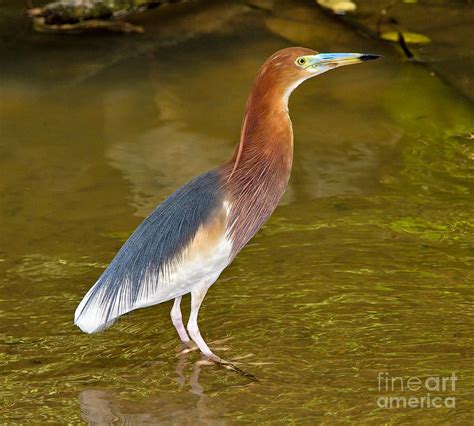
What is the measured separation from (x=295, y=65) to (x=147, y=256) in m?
1.01

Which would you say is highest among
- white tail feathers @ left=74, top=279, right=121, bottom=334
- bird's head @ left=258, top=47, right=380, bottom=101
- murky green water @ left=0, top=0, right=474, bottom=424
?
bird's head @ left=258, top=47, right=380, bottom=101

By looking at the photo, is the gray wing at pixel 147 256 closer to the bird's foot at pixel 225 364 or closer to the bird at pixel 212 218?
the bird at pixel 212 218

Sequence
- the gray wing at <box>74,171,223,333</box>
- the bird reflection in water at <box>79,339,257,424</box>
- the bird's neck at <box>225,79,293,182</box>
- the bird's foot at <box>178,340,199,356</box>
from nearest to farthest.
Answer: the bird reflection in water at <box>79,339,257,424</box> → the gray wing at <box>74,171,223,333</box> → the bird's neck at <box>225,79,293,182</box> → the bird's foot at <box>178,340,199,356</box>

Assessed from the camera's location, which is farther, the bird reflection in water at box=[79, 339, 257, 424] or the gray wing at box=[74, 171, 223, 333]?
the gray wing at box=[74, 171, 223, 333]

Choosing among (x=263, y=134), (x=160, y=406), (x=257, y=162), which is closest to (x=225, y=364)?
(x=160, y=406)

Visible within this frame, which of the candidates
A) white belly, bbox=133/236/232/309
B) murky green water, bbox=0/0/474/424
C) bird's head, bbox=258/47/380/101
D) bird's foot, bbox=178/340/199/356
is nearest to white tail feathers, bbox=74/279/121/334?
white belly, bbox=133/236/232/309

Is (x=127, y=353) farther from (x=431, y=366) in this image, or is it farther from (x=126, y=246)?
(x=431, y=366)

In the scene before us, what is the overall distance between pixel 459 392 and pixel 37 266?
92.2 inches

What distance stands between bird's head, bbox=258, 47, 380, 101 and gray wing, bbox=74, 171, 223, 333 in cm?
49

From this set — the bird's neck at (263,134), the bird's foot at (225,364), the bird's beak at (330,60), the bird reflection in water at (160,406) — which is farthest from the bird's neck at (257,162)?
the bird reflection in water at (160,406)

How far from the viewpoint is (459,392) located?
14.9ft

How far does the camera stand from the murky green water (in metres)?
4.73

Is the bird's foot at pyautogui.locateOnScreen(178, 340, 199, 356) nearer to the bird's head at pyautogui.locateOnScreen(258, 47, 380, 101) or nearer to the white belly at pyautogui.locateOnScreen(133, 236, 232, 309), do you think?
the white belly at pyautogui.locateOnScreen(133, 236, 232, 309)

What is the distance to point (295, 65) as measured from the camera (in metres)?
4.78
